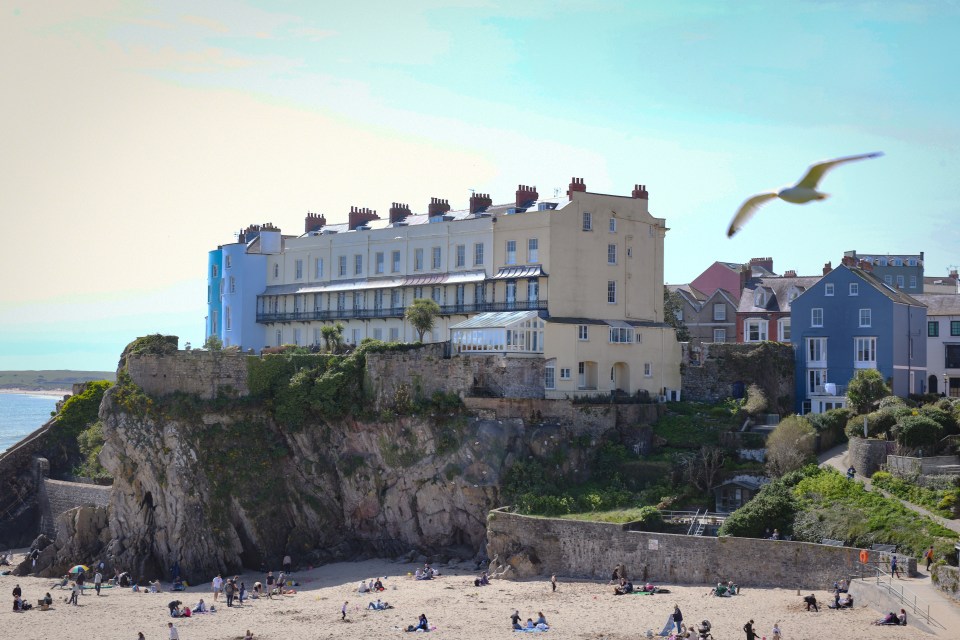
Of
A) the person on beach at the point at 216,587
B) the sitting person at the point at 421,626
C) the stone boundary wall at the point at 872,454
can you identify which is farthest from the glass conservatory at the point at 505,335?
the sitting person at the point at 421,626

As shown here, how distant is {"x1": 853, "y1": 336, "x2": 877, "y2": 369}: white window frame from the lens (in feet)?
171

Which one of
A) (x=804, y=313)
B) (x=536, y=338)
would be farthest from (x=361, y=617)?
(x=804, y=313)

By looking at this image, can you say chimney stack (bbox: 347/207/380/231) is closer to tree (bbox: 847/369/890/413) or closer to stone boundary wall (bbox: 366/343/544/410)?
stone boundary wall (bbox: 366/343/544/410)

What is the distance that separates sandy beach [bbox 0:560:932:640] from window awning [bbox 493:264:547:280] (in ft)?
47.8

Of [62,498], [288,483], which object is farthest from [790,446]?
[62,498]

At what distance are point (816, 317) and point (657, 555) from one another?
18.8 m

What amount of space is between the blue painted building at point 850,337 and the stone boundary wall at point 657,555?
15.6 m

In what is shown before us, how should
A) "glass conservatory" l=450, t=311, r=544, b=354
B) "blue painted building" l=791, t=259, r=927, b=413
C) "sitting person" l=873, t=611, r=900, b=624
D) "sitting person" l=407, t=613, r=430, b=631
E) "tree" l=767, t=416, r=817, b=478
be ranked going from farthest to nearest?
"blue painted building" l=791, t=259, r=927, b=413, "glass conservatory" l=450, t=311, r=544, b=354, "tree" l=767, t=416, r=817, b=478, "sitting person" l=407, t=613, r=430, b=631, "sitting person" l=873, t=611, r=900, b=624

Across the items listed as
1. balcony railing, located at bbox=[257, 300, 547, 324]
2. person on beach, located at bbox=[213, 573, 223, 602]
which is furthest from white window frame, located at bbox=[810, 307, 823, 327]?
person on beach, located at bbox=[213, 573, 223, 602]

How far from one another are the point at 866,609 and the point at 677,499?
10.3 meters

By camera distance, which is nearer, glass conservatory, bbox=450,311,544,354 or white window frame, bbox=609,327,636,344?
glass conservatory, bbox=450,311,544,354

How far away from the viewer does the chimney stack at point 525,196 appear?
5569 centimetres

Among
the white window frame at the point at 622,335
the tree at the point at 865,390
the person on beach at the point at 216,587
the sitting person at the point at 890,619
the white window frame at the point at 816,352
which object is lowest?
the person on beach at the point at 216,587

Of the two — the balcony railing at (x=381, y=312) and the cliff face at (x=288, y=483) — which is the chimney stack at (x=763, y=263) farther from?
the cliff face at (x=288, y=483)
